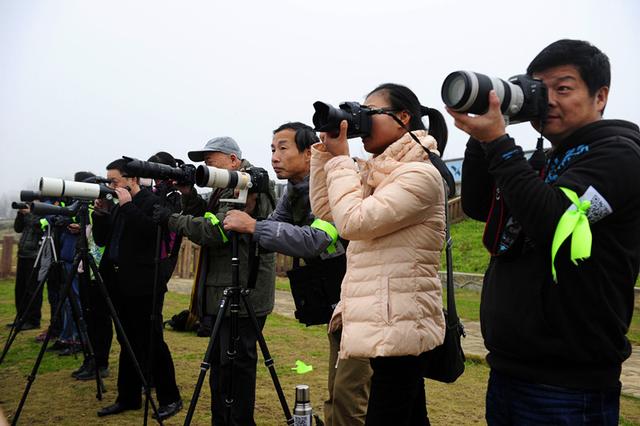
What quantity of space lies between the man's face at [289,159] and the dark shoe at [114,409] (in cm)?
227

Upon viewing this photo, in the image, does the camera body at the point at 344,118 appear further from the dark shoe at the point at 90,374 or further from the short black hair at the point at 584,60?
the dark shoe at the point at 90,374

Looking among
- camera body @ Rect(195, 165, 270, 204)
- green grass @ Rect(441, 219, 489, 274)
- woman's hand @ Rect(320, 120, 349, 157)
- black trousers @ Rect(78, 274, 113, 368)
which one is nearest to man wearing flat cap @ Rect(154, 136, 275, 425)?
camera body @ Rect(195, 165, 270, 204)

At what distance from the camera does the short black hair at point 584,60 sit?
1.63m

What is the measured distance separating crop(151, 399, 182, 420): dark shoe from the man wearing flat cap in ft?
2.36

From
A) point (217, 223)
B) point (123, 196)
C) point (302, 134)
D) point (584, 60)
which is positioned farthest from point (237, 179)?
point (584, 60)

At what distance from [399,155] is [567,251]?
2.71ft

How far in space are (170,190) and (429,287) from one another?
2.64 metres

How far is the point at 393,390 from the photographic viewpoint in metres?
2.00

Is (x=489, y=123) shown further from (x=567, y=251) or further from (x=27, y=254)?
(x=27, y=254)

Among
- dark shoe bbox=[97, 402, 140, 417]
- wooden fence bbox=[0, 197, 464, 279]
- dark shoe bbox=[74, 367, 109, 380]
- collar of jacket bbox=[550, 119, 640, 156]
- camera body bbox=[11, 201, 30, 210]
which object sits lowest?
wooden fence bbox=[0, 197, 464, 279]

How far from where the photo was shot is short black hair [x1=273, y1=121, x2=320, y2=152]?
11.0ft

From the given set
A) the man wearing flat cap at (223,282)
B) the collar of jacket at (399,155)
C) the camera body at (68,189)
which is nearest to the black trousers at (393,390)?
the collar of jacket at (399,155)

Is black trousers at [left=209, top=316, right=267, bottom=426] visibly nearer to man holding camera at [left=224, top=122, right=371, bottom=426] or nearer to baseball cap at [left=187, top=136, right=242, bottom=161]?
man holding camera at [left=224, top=122, right=371, bottom=426]

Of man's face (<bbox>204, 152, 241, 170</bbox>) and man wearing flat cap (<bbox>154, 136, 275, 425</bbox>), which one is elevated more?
man's face (<bbox>204, 152, 241, 170</bbox>)
